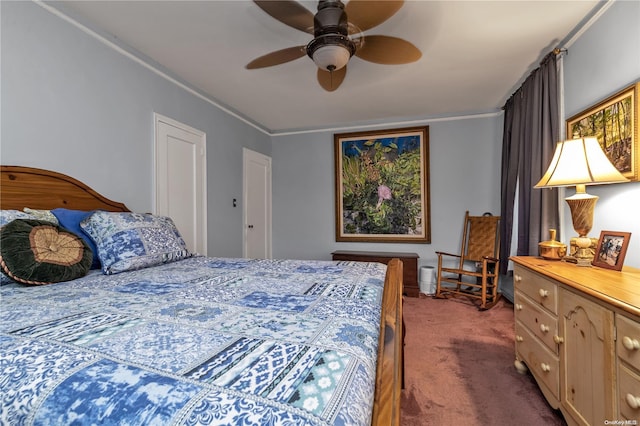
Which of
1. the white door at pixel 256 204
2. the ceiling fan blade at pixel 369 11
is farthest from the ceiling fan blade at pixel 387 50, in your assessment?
the white door at pixel 256 204

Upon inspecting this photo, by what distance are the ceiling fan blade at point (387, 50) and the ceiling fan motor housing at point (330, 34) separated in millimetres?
220

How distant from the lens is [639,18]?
155cm

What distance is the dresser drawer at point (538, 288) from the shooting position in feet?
4.89

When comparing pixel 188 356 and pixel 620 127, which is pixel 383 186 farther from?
pixel 188 356

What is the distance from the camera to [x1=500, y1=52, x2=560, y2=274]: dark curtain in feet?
7.62

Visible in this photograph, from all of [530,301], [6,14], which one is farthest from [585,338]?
[6,14]

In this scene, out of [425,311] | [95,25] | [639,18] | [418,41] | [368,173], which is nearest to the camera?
[639,18]

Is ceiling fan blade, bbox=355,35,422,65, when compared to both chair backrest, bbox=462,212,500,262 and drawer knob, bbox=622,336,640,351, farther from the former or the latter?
chair backrest, bbox=462,212,500,262

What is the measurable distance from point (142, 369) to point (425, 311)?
10.1ft

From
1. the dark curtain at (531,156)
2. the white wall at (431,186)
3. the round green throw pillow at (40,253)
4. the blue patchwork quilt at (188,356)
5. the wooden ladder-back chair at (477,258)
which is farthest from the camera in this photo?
the white wall at (431,186)

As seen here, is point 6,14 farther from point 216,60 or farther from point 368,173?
point 368,173

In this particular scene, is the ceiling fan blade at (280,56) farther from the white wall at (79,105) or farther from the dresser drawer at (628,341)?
the dresser drawer at (628,341)

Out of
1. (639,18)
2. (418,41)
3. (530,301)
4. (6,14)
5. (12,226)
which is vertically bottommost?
(530,301)

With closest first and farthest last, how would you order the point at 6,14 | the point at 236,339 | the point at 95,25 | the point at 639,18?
the point at 236,339 < the point at 639,18 < the point at 6,14 < the point at 95,25
